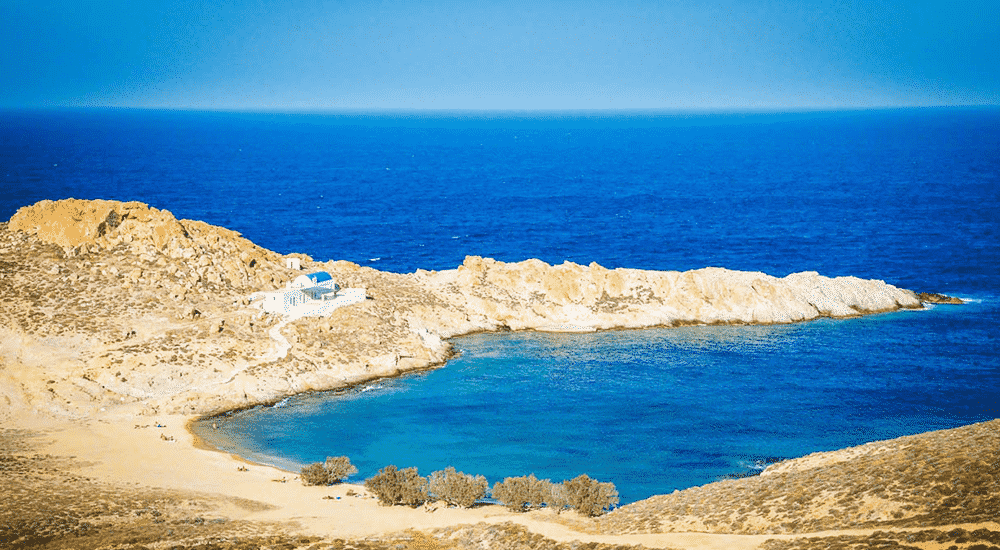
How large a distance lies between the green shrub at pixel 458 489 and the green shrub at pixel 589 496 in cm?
343

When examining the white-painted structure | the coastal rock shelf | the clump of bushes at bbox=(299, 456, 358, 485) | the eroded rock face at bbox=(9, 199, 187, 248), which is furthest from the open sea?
the eroded rock face at bbox=(9, 199, 187, 248)

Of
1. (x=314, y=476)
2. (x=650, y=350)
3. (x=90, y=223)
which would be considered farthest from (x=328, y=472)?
(x=90, y=223)

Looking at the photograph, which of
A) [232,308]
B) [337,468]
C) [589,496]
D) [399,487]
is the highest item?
[232,308]

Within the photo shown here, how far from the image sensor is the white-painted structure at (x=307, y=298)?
56625mm

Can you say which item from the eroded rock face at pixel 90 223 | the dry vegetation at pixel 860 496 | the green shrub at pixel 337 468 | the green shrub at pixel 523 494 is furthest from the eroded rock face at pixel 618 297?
the dry vegetation at pixel 860 496

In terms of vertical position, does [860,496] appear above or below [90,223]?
below

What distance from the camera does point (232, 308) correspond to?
5606 centimetres

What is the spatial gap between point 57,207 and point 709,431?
138 ft

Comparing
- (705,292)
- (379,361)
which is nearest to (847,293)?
(705,292)

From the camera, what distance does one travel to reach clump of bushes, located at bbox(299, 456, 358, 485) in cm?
3744

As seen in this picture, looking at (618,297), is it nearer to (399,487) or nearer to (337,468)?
(337,468)

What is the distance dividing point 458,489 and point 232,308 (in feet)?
87.2

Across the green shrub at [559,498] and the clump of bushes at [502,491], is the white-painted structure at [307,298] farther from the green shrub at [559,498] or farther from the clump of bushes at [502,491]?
the green shrub at [559,498]

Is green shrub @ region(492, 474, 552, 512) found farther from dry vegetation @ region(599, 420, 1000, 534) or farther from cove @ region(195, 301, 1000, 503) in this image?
cove @ region(195, 301, 1000, 503)
